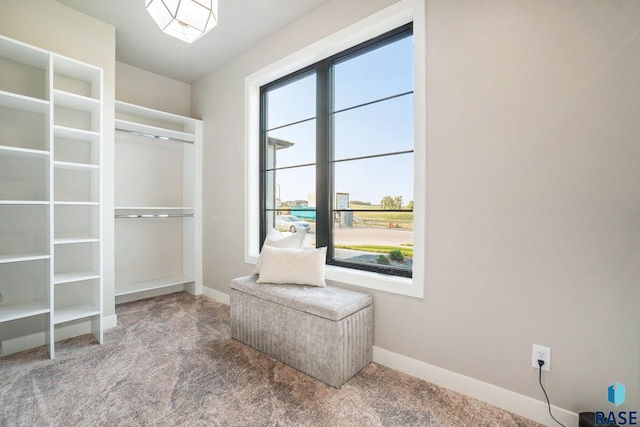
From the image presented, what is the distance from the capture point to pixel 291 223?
3080 mm

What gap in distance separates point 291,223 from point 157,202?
6.23 feet

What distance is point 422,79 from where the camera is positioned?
1.94m

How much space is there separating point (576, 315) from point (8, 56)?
13.6 feet

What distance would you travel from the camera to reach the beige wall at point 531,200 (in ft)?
4.49

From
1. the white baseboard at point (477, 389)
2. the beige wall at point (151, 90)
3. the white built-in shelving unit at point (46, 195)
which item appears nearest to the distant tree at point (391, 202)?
the white baseboard at point (477, 389)

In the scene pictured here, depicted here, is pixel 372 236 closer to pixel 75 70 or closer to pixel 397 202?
pixel 397 202

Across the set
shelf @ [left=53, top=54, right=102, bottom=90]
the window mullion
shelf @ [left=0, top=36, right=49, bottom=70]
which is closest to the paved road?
the window mullion

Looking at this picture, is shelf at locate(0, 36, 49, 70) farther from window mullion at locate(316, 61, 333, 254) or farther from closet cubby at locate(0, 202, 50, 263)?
window mullion at locate(316, 61, 333, 254)

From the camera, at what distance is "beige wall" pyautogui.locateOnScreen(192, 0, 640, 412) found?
1367 mm

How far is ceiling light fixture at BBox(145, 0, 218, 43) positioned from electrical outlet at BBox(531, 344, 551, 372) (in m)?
2.57

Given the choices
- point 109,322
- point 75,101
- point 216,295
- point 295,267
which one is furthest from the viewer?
point 216,295

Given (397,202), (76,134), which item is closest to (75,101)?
(76,134)

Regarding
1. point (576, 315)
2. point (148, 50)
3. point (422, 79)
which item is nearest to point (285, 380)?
point (576, 315)

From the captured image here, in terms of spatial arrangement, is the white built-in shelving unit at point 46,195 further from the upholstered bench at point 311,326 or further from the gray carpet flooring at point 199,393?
the upholstered bench at point 311,326
